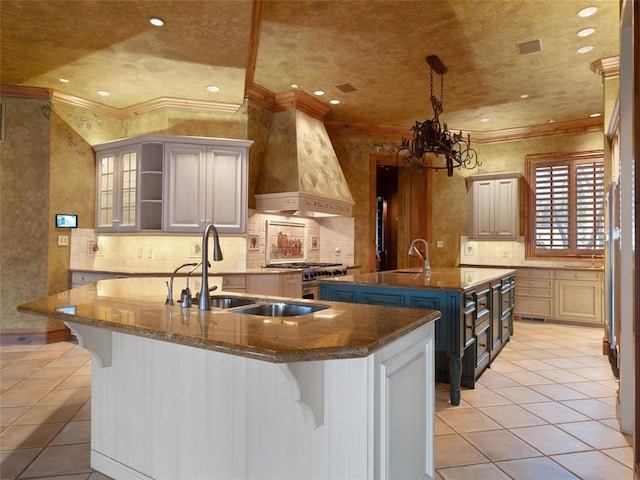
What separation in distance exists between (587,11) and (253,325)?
3872 millimetres

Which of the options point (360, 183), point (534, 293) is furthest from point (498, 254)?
point (360, 183)

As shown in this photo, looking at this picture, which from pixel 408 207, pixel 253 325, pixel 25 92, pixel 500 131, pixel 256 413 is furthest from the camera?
pixel 408 207

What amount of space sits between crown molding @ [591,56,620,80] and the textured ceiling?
0.08 m

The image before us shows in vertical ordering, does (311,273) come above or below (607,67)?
below

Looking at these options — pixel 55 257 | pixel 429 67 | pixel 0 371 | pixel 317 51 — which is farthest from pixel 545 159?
pixel 0 371

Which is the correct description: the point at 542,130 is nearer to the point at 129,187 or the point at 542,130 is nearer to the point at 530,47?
the point at 530,47

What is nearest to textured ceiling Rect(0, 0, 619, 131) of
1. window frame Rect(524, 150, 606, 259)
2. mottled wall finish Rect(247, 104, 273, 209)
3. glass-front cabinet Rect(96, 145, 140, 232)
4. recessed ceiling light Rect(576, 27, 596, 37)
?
recessed ceiling light Rect(576, 27, 596, 37)

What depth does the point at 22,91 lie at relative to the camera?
190 inches

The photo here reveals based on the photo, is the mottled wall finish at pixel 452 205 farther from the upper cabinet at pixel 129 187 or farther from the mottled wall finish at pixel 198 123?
the upper cabinet at pixel 129 187

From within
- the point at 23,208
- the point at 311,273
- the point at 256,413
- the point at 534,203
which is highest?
the point at 534,203

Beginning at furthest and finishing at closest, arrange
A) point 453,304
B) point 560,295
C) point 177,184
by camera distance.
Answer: point 560,295 < point 177,184 < point 453,304

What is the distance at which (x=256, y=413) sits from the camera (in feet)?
5.62

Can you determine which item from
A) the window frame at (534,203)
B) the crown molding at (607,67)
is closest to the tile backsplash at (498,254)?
the window frame at (534,203)

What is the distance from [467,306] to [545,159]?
15.8 ft
